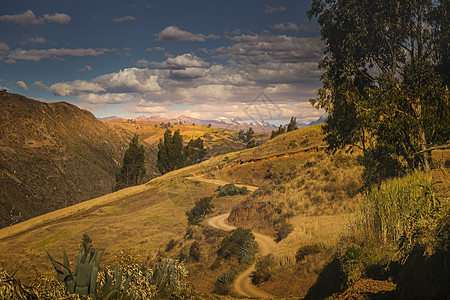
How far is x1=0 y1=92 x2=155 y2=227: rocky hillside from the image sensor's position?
7725cm

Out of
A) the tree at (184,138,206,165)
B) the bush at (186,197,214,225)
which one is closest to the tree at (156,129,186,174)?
the tree at (184,138,206,165)

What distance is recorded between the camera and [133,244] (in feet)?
101

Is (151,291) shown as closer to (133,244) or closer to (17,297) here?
(17,297)

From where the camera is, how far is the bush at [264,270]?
16391 millimetres

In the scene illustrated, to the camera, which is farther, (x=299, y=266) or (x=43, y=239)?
(x=43, y=239)

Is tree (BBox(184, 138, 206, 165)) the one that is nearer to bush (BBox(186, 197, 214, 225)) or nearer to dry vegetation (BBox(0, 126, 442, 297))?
dry vegetation (BBox(0, 126, 442, 297))

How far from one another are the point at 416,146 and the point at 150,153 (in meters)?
145

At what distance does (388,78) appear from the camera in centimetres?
1546

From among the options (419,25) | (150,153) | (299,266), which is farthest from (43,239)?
(150,153)

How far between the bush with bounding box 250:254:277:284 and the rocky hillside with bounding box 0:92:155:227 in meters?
69.2

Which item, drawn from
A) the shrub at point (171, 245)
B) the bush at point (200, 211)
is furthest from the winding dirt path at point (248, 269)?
the shrub at point (171, 245)

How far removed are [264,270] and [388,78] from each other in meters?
12.0

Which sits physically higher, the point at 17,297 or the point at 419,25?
the point at 419,25

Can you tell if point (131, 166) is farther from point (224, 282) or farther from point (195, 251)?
point (224, 282)
